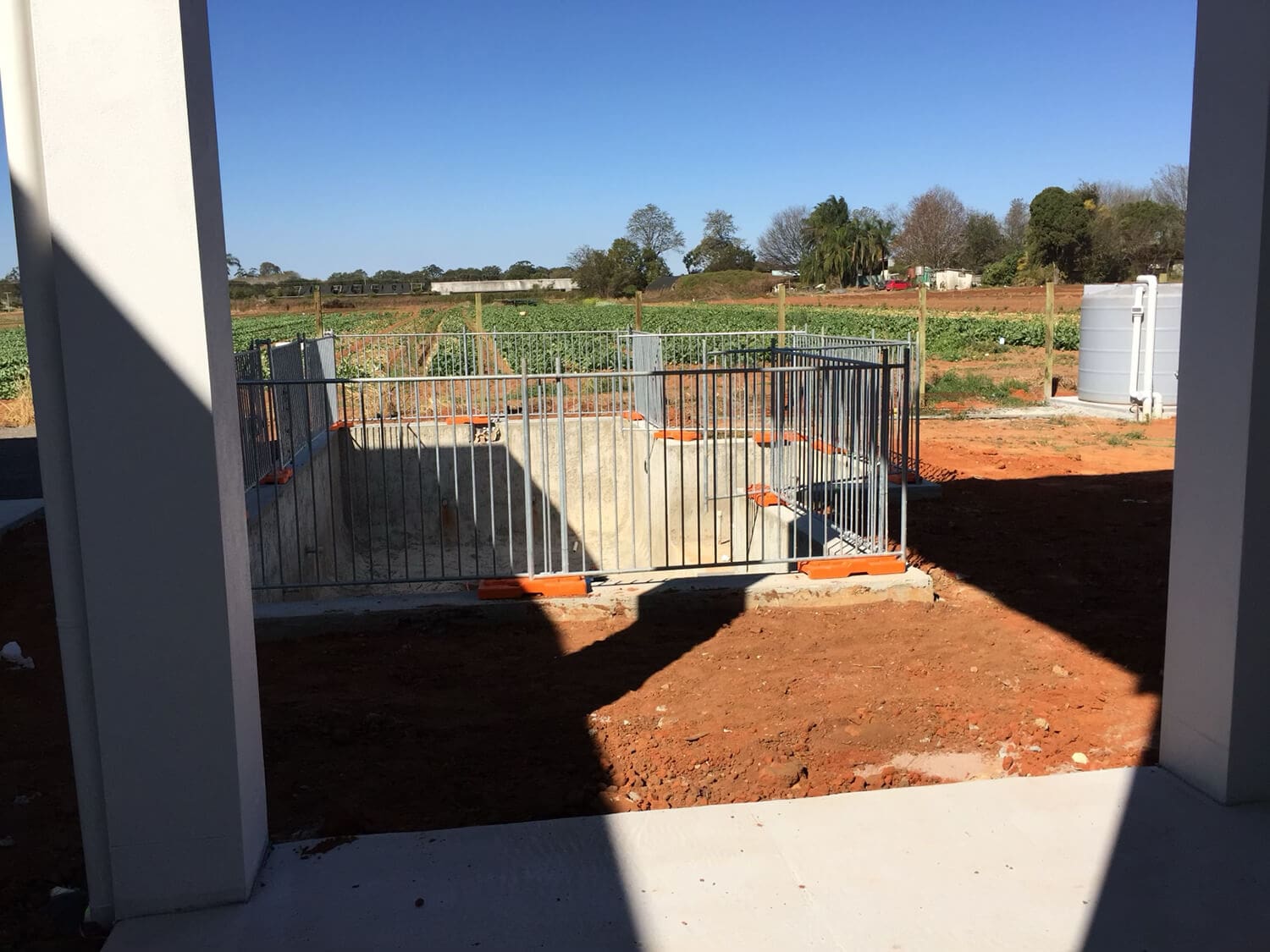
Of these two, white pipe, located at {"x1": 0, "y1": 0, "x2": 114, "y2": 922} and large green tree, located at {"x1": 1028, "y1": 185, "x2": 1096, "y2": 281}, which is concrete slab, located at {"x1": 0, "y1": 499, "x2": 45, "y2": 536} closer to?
white pipe, located at {"x1": 0, "y1": 0, "x2": 114, "y2": 922}

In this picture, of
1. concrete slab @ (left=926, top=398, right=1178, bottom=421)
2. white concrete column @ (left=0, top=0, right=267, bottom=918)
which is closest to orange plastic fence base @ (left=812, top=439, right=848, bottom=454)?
white concrete column @ (left=0, top=0, right=267, bottom=918)

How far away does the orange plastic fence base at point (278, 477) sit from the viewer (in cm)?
949

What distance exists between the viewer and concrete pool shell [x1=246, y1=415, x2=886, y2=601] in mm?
9594

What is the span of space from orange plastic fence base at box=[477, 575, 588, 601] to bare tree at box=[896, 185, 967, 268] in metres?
88.4

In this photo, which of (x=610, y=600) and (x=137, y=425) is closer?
(x=137, y=425)

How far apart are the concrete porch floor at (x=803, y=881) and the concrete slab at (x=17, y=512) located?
26.5 ft

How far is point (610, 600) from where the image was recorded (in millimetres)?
7441

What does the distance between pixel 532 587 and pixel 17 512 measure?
20.7 feet

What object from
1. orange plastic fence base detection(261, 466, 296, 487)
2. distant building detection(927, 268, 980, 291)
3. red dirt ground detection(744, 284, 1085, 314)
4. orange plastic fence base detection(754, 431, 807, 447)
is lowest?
orange plastic fence base detection(261, 466, 296, 487)

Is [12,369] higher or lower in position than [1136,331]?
lower

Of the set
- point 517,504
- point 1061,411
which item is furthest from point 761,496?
point 1061,411

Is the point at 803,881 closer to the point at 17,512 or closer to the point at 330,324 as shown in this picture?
the point at 17,512

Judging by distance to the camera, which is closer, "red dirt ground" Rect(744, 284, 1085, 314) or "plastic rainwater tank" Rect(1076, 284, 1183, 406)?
"plastic rainwater tank" Rect(1076, 284, 1183, 406)

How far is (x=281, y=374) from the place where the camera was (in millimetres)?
11750
